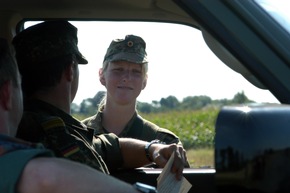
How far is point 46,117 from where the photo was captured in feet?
9.09

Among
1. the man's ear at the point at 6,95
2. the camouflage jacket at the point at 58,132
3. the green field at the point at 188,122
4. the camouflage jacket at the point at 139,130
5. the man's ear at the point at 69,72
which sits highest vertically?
the man's ear at the point at 69,72

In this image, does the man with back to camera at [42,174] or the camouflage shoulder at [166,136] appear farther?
the camouflage shoulder at [166,136]

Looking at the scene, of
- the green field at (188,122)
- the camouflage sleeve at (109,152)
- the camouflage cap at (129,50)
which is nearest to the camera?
the camouflage sleeve at (109,152)

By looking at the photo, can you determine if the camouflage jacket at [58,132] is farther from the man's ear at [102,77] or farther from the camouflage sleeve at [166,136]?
the man's ear at [102,77]

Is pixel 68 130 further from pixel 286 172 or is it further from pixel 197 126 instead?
pixel 197 126

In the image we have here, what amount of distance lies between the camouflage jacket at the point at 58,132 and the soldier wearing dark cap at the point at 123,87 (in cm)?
176

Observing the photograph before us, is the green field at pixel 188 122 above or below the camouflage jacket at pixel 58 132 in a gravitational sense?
below

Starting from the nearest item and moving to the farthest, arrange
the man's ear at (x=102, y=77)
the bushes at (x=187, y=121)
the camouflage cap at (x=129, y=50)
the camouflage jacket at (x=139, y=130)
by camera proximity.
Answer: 1. the camouflage jacket at (x=139, y=130)
2. the camouflage cap at (x=129, y=50)
3. the man's ear at (x=102, y=77)
4. the bushes at (x=187, y=121)

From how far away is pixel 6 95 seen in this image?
7.43ft

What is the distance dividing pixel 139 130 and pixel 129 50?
19.5 inches

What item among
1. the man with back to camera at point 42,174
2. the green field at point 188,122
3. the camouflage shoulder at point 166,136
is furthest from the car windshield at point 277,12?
the green field at point 188,122

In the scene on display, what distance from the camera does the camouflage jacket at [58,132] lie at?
2641mm

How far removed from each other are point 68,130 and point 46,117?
101mm

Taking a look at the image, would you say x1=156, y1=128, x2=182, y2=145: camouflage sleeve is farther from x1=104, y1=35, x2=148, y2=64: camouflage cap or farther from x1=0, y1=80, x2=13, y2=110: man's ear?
x1=0, y1=80, x2=13, y2=110: man's ear
